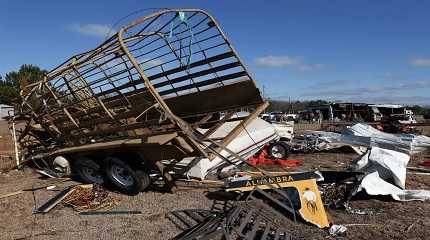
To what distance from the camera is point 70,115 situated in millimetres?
8898

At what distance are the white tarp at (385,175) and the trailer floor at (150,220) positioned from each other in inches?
6.6

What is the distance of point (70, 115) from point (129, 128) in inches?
73.3

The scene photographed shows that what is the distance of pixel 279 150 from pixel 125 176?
18.2 ft

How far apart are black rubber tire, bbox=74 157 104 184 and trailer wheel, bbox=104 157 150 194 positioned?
18.0 inches

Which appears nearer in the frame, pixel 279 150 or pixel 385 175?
pixel 385 175

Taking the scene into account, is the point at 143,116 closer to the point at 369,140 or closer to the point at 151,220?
the point at 151,220

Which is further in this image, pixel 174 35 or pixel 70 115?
pixel 70 115

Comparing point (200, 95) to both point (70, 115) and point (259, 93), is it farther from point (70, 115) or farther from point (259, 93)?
point (70, 115)

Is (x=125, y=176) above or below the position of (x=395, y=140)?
below

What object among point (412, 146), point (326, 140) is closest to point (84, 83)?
point (326, 140)

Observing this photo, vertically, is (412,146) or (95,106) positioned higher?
(95,106)

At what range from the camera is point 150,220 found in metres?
6.30

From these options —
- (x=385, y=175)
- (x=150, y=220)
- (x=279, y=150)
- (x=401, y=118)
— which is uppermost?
(x=401, y=118)

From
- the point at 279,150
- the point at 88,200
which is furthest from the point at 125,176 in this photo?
the point at 279,150
